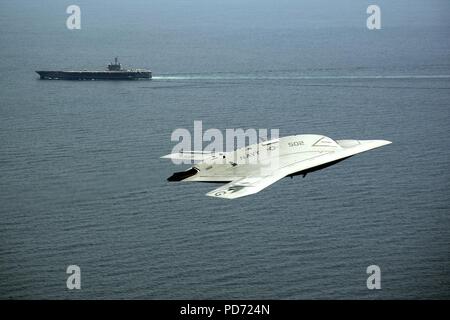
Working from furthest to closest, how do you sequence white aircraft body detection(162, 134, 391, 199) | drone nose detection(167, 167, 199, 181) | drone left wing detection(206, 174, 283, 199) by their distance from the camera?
Result: drone nose detection(167, 167, 199, 181) < white aircraft body detection(162, 134, 391, 199) < drone left wing detection(206, 174, 283, 199)

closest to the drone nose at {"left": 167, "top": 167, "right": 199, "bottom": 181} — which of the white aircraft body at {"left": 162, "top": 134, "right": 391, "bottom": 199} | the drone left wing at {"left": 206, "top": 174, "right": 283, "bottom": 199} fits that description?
the white aircraft body at {"left": 162, "top": 134, "right": 391, "bottom": 199}

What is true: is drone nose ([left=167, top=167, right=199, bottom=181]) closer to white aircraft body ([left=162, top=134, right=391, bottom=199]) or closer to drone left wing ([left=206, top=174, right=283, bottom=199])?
white aircraft body ([left=162, top=134, right=391, bottom=199])

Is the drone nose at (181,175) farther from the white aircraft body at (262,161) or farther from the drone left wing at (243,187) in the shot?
the drone left wing at (243,187)

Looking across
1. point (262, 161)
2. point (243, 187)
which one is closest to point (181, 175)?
point (262, 161)

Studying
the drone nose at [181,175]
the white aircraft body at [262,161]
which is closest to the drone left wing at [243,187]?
→ the white aircraft body at [262,161]
